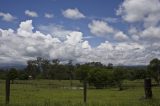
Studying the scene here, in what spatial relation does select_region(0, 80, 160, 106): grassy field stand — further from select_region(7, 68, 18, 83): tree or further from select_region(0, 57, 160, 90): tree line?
select_region(0, 57, 160, 90): tree line

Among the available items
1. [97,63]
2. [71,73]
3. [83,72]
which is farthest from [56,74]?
[83,72]

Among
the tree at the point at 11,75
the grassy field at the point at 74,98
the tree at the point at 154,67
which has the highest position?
the tree at the point at 154,67

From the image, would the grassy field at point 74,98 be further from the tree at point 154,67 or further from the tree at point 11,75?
the tree at point 154,67

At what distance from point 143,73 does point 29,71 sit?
6223cm

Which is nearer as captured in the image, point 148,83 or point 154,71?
point 148,83

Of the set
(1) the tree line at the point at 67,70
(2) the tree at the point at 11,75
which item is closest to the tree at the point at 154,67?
(1) the tree line at the point at 67,70

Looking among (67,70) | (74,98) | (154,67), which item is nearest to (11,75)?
(74,98)

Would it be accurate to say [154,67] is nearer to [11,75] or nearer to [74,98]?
[11,75]

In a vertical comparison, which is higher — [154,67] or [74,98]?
[154,67]

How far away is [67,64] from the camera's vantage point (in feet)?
496

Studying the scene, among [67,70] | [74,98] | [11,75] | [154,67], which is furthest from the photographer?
[67,70]

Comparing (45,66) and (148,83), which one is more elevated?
(45,66)

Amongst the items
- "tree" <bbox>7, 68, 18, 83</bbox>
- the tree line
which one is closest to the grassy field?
"tree" <bbox>7, 68, 18, 83</bbox>

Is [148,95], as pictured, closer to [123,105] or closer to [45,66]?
[123,105]
